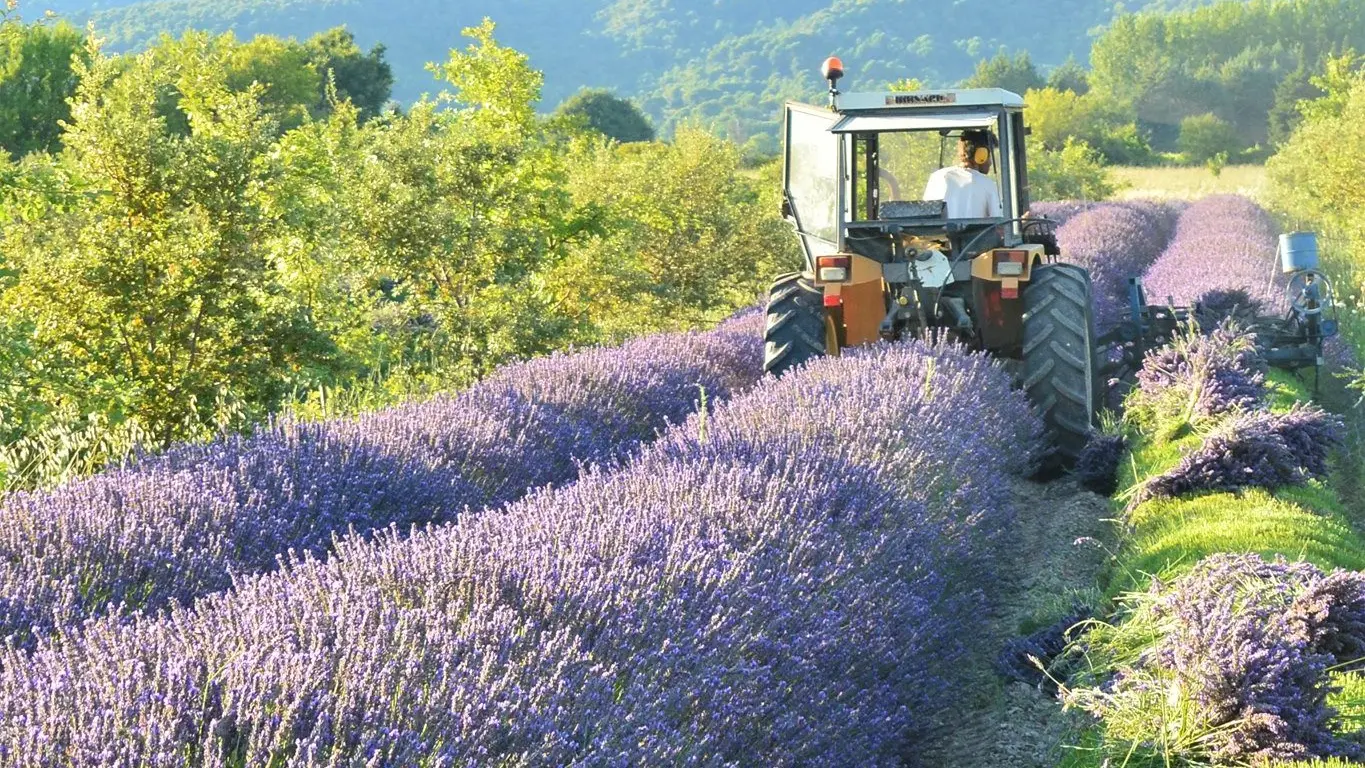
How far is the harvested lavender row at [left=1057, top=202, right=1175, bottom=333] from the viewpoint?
11273 mm

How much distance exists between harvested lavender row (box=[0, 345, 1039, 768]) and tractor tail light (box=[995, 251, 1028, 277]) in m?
2.86

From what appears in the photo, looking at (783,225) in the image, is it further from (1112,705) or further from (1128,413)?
(1112,705)

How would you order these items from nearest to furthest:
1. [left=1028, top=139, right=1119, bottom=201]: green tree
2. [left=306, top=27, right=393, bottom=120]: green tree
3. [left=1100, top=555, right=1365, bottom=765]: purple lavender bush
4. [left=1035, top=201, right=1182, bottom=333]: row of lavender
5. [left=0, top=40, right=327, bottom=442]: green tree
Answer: [left=1100, top=555, right=1365, bottom=765]: purple lavender bush < [left=0, top=40, right=327, bottom=442]: green tree < [left=1035, top=201, right=1182, bottom=333]: row of lavender < [left=1028, top=139, right=1119, bottom=201]: green tree < [left=306, top=27, right=393, bottom=120]: green tree

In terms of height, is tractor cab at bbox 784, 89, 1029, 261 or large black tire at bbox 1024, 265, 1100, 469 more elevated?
tractor cab at bbox 784, 89, 1029, 261

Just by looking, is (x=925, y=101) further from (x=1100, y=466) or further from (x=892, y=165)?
(x=1100, y=466)

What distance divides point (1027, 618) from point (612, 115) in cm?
5248

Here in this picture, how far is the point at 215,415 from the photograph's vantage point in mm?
6617

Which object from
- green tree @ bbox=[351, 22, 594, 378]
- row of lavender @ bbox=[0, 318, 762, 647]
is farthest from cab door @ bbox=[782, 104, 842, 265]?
green tree @ bbox=[351, 22, 594, 378]

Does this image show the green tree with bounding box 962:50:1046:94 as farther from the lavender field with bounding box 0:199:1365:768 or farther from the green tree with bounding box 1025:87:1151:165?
the lavender field with bounding box 0:199:1365:768

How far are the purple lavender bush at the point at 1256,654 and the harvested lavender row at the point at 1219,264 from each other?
17.3 feet

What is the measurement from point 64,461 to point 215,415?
2.47 ft

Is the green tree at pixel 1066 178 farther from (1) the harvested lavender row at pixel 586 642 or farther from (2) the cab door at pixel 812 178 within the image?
(1) the harvested lavender row at pixel 586 642

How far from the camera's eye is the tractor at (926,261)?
7293mm

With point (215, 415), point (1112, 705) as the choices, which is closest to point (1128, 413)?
point (1112, 705)
